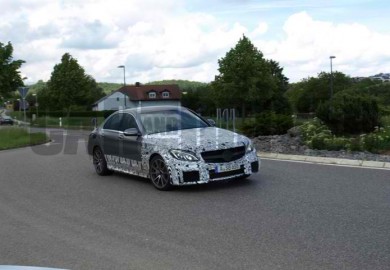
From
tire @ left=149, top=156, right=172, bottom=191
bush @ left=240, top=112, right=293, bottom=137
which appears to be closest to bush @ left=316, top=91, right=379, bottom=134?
bush @ left=240, top=112, right=293, bottom=137

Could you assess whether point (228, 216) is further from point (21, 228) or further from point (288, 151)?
point (288, 151)

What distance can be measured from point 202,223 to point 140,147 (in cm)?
343

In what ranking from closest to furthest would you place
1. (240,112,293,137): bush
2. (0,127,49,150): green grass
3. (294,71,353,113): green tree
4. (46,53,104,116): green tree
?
(240,112,293,137): bush < (0,127,49,150): green grass < (46,53,104,116): green tree < (294,71,353,113): green tree

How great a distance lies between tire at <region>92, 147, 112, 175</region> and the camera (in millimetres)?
11930

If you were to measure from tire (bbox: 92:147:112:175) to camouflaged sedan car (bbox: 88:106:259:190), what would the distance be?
0.62 ft

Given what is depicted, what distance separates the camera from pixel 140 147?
33.1 ft

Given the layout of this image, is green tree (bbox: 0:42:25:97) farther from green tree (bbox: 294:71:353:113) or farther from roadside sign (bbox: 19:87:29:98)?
green tree (bbox: 294:71:353:113)

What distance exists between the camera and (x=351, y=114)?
50.9 feet

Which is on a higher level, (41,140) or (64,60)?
Result: (64,60)

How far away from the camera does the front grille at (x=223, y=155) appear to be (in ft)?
29.7

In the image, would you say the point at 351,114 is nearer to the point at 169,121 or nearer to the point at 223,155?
the point at 169,121

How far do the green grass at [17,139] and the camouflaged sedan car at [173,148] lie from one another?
1509cm

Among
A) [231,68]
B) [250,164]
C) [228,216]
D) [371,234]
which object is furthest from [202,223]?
[231,68]

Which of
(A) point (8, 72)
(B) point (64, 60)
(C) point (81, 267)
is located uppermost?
(B) point (64, 60)
